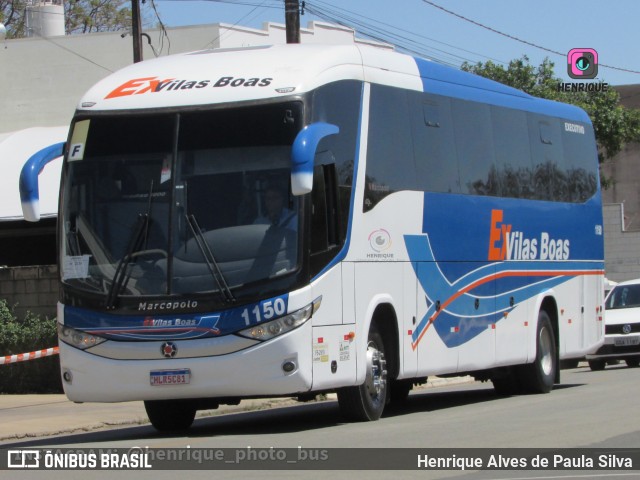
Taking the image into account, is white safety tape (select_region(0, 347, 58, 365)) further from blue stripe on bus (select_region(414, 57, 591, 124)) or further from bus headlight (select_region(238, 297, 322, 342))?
bus headlight (select_region(238, 297, 322, 342))

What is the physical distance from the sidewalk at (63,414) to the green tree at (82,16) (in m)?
32.0

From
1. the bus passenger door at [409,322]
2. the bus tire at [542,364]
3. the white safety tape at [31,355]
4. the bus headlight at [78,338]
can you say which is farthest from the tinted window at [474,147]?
the white safety tape at [31,355]

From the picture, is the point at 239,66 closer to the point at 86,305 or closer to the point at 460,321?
the point at 86,305

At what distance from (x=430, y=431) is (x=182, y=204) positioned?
3.33 meters

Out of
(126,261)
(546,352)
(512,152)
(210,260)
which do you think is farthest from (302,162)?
(546,352)

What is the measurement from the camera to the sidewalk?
49.7 ft

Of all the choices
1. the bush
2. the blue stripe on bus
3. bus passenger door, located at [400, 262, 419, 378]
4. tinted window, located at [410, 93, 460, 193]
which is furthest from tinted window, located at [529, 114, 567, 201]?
the bush

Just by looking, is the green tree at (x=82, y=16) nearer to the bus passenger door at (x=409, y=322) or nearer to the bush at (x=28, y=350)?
the bush at (x=28, y=350)

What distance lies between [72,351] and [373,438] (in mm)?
3198

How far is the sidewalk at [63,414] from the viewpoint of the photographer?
15.1 meters

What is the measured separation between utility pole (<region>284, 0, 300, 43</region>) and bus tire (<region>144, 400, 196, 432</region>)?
10214 mm

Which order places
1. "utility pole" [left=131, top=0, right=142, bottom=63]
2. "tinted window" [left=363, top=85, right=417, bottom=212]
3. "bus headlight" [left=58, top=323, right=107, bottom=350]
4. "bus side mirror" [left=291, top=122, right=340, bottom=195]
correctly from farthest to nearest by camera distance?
"utility pole" [left=131, top=0, right=142, bottom=63] < "tinted window" [left=363, top=85, right=417, bottom=212] < "bus headlight" [left=58, top=323, right=107, bottom=350] < "bus side mirror" [left=291, top=122, right=340, bottom=195]

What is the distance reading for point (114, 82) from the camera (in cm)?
1365

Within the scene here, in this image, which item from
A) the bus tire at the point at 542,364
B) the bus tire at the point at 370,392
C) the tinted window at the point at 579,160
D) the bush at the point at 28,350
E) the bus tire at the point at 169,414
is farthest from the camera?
the bush at the point at 28,350
